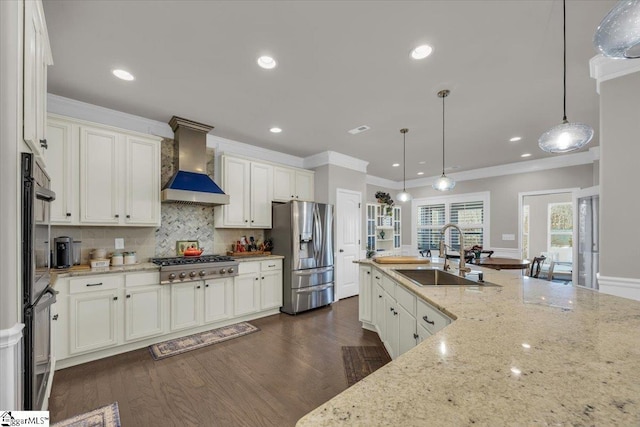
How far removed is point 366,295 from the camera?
3455 millimetres

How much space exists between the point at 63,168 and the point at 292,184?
9.85 feet

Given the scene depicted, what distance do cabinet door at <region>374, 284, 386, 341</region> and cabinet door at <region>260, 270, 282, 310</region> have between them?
1.67 m

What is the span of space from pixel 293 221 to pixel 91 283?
2.48 m

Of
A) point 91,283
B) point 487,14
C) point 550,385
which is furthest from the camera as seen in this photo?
point 91,283

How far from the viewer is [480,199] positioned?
20.8ft

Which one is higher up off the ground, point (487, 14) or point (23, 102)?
point (487, 14)

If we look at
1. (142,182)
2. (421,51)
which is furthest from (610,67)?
(142,182)

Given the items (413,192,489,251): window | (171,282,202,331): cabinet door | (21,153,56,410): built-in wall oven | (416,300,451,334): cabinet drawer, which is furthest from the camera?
(413,192,489,251): window

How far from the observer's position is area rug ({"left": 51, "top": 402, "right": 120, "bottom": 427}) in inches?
71.7

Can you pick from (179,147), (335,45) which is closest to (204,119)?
(179,147)

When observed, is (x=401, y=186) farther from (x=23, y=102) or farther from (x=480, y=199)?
(x=23, y=102)

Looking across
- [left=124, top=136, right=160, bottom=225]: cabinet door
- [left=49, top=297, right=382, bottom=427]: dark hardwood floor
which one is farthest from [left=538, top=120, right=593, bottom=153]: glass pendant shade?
[left=124, top=136, right=160, bottom=225]: cabinet door

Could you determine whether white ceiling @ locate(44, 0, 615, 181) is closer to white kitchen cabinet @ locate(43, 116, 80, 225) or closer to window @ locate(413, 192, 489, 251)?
white kitchen cabinet @ locate(43, 116, 80, 225)

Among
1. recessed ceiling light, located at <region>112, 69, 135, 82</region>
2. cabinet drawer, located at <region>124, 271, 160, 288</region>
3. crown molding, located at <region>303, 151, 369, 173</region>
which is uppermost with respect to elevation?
recessed ceiling light, located at <region>112, 69, 135, 82</region>
